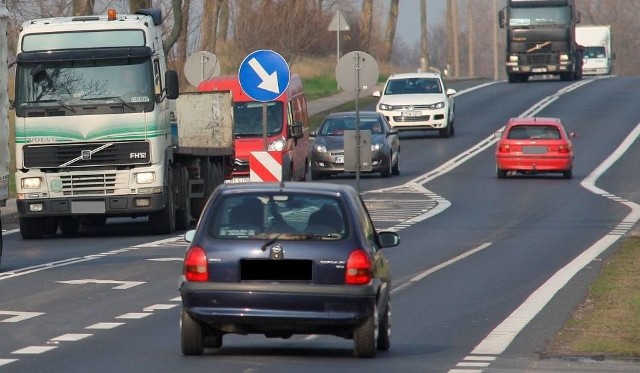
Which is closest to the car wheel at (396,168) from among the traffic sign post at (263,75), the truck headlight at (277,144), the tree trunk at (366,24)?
the truck headlight at (277,144)

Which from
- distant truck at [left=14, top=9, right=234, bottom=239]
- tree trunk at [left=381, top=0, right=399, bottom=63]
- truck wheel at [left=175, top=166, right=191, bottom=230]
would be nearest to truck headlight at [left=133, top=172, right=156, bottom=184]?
distant truck at [left=14, top=9, right=234, bottom=239]

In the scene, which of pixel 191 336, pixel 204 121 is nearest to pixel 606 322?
pixel 191 336

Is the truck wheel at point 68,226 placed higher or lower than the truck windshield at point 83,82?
lower

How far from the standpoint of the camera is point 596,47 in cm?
10150

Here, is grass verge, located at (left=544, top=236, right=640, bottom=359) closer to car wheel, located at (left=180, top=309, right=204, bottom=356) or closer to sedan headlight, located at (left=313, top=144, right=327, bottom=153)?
car wheel, located at (left=180, top=309, right=204, bottom=356)

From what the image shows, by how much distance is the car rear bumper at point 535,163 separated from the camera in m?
39.8

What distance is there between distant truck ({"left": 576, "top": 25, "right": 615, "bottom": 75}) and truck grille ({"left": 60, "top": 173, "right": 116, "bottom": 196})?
77.6 m

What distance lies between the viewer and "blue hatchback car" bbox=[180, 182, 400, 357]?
11.6m

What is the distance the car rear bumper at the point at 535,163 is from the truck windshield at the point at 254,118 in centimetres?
794

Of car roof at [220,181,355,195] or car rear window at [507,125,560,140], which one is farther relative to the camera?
car rear window at [507,125,560,140]

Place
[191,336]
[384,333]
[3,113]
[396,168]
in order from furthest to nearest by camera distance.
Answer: [396,168]
[3,113]
[384,333]
[191,336]

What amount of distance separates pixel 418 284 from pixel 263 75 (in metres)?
4.75

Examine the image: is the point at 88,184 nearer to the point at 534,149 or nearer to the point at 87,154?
the point at 87,154

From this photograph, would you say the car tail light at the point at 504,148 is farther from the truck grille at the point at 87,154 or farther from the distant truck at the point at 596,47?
the distant truck at the point at 596,47
